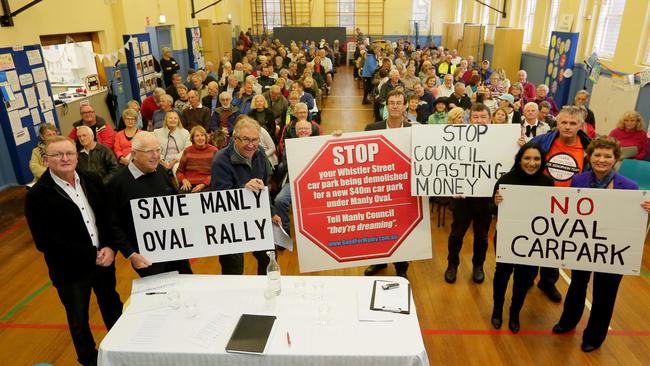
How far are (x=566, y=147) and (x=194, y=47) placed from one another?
45.9 ft

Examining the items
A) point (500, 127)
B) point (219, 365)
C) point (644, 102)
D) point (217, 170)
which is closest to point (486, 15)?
point (644, 102)

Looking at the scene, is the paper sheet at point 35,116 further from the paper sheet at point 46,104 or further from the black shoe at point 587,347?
the black shoe at point 587,347

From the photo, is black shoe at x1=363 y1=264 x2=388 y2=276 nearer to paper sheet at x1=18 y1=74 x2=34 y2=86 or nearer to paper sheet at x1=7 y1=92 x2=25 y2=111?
paper sheet at x1=7 y1=92 x2=25 y2=111

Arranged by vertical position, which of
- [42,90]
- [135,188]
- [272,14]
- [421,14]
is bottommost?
[135,188]

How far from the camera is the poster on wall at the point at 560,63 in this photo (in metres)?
9.95

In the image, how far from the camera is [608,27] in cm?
909

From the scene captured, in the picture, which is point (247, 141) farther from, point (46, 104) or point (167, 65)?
point (167, 65)

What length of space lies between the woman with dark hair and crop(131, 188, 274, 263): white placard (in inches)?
69.3

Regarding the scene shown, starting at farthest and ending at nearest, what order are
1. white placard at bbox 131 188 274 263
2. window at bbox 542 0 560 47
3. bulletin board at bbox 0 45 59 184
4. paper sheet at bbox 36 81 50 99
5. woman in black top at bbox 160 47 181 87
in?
woman in black top at bbox 160 47 181 87, window at bbox 542 0 560 47, paper sheet at bbox 36 81 50 99, bulletin board at bbox 0 45 59 184, white placard at bbox 131 188 274 263

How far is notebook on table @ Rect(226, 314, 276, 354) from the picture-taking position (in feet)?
7.41

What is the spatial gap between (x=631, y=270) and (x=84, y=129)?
17.5ft

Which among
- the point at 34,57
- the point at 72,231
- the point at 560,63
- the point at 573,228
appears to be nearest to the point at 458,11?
the point at 560,63

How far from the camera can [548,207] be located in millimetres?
3035

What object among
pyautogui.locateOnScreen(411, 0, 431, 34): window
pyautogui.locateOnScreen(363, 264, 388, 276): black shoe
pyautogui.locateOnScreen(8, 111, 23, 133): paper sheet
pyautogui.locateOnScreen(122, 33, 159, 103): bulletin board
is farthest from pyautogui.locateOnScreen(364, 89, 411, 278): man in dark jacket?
pyautogui.locateOnScreen(411, 0, 431, 34): window
